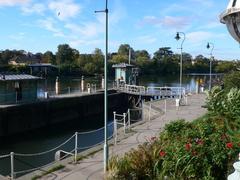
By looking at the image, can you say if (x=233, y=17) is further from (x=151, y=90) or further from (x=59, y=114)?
(x=151, y=90)

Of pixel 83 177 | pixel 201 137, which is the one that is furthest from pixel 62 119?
pixel 201 137

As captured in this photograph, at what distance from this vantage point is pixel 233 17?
462cm

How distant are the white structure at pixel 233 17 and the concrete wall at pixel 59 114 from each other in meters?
27.5

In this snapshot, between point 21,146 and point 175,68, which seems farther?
point 175,68

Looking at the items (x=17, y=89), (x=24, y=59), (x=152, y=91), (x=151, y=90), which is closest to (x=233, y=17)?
(x=17, y=89)

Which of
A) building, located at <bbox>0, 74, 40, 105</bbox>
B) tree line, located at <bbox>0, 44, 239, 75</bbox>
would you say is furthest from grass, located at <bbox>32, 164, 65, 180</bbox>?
tree line, located at <bbox>0, 44, 239, 75</bbox>

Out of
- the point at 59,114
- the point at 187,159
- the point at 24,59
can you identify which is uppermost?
the point at 24,59

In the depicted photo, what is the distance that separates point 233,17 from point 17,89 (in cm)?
3065

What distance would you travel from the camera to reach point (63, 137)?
109 feet

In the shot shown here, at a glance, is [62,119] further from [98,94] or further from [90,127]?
[98,94]

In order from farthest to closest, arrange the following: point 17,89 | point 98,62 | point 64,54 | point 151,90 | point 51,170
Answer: point 64,54 < point 98,62 < point 151,90 < point 17,89 < point 51,170

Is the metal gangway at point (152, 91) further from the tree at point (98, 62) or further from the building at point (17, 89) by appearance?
the tree at point (98, 62)

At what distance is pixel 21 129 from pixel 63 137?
4.04 metres

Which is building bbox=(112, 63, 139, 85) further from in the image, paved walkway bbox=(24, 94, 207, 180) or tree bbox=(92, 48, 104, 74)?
tree bbox=(92, 48, 104, 74)
